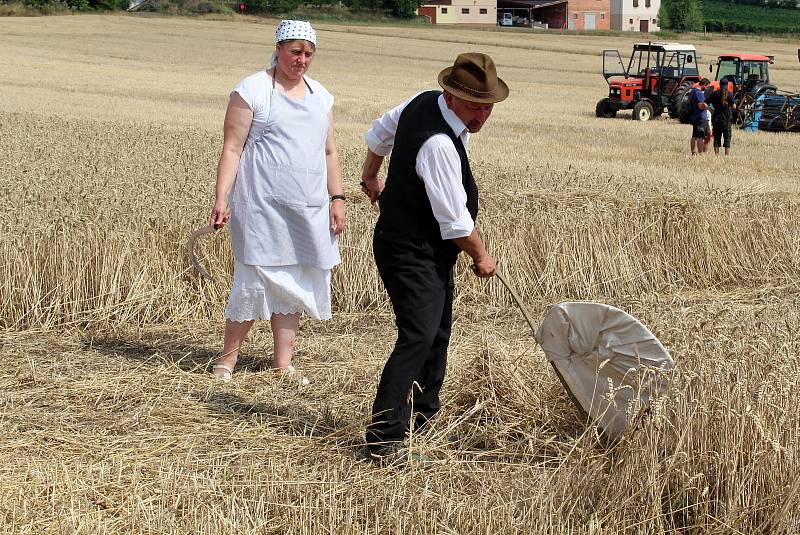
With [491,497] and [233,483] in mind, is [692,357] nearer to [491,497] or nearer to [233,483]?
[491,497]

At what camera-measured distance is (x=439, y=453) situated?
14.8ft

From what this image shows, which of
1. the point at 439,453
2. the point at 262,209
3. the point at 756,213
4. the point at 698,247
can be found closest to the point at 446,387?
the point at 439,453

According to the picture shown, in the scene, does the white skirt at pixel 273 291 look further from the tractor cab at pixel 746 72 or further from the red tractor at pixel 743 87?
the tractor cab at pixel 746 72

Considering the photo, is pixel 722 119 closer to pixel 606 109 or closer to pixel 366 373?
pixel 606 109

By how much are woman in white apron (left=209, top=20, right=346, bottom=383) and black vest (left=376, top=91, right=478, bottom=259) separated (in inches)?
39.5

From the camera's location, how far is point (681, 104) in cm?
2416

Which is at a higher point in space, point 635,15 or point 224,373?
point 635,15

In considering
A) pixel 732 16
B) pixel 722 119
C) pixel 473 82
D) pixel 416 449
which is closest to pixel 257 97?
pixel 473 82

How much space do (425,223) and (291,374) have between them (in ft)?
4.77

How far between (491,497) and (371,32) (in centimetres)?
5684

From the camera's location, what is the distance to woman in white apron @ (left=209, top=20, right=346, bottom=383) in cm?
527

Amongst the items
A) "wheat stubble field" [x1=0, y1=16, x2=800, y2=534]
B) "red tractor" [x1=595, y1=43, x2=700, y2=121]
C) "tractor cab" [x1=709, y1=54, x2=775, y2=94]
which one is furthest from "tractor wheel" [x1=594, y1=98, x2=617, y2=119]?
"wheat stubble field" [x1=0, y1=16, x2=800, y2=534]

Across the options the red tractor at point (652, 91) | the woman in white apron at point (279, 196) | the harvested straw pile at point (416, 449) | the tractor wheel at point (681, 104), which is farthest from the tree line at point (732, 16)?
the harvested straw pile at point (416, 449)

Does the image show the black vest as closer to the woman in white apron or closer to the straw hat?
the straw hat
